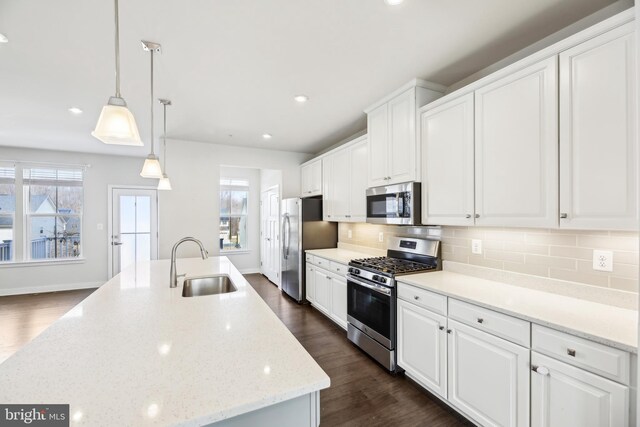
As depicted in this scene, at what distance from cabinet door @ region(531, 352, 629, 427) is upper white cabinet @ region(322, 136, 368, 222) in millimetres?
2202

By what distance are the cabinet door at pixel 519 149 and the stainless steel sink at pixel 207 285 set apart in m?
2.15

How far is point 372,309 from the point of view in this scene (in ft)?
8.77

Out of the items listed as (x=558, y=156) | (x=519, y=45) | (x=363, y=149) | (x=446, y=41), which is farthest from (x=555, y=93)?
(x=363, y=149)

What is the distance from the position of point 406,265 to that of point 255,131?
2706 mm

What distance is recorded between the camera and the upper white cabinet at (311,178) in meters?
4.48

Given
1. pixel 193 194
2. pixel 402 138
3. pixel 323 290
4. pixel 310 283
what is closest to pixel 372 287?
pixel 323 290

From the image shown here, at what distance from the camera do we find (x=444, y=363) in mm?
1976

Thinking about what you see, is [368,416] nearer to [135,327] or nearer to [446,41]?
[135,327]

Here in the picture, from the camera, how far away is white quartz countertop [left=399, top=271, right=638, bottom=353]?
4.12 feet

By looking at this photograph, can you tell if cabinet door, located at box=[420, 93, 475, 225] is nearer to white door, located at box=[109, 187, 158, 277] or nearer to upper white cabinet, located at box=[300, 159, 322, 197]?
upper white cabinet, located at box=[300, 159, 322, 197]

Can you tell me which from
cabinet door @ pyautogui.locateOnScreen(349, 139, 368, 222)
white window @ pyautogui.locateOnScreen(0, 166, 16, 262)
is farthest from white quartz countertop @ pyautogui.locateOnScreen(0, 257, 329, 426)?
white window @ pyautogui.locateOnScreen(0, 166, 16, 262)

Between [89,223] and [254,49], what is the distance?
554 centimetres

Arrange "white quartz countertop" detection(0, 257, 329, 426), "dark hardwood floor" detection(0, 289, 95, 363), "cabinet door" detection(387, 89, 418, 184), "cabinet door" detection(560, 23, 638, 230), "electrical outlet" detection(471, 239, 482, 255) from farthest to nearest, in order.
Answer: "dark hardwood floor" detection(0, 289, 95, 363) < "cabinet door" detection(387, 89, 418, 184) < "electrical outlet" detection(471, 239, 482, 255) < "cabinet door" detection(560, 23, 638, 230) < "white quartz countertop" detection(0, 257, 329, 426)

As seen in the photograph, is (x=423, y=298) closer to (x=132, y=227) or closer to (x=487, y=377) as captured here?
(x=487, y=377)
